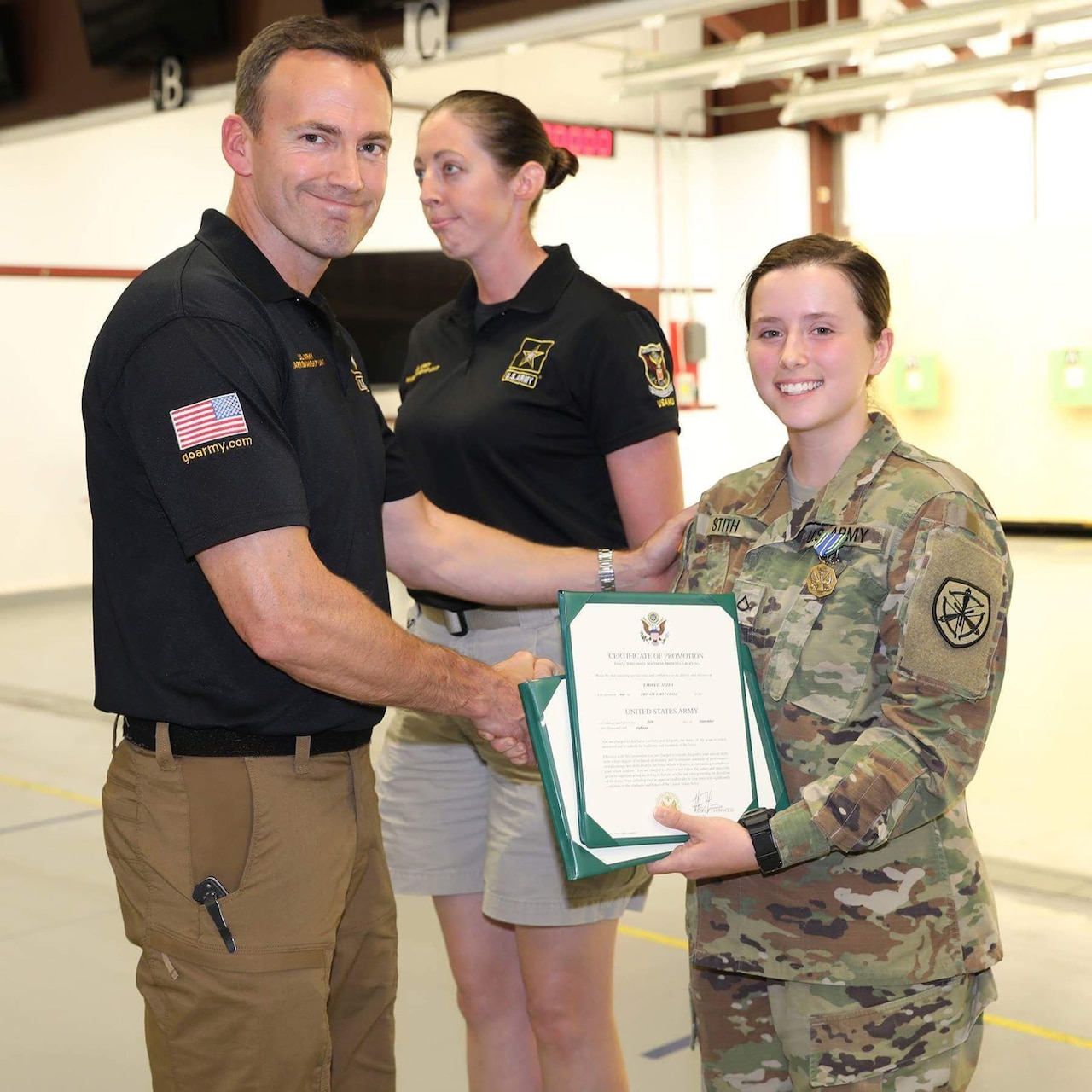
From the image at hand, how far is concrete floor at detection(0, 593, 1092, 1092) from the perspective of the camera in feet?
10.5

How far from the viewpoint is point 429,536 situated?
8.13 feet

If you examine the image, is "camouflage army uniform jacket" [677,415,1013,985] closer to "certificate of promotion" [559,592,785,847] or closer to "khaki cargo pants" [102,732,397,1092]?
"certificate of promotion" [559,592,785,847]

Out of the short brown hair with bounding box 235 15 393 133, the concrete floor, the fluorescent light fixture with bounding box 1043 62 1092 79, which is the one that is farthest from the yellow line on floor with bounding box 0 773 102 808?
the fluorescent light fixture with bounding box 1043 62 1092 79

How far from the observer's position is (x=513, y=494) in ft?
8.54

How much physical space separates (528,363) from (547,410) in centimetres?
10

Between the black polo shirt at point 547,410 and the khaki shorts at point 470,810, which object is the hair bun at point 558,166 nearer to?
the black polo shirt at point 547,410

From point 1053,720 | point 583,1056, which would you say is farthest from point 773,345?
point 1053,720

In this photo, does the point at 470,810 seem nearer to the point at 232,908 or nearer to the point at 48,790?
the point at 232,908

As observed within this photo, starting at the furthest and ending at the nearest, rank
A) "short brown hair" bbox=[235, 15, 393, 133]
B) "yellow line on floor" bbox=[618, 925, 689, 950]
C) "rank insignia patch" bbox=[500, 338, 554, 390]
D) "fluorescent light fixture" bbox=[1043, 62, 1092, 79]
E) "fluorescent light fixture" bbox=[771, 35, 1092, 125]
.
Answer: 1. "fluorescent light fixture" bbox=[1043, 62, 1092, 79]
2. "fluorescent light fixture" bbox=[771, 35, 1092, 125]
3. "yellow line on floor" bbox=[618, 925, 689, 950]
4. "rank insignia patch" bbox=[500, 338, 554, 390]
5. "short brown hair" bbox=[235, 15, 393, 133]

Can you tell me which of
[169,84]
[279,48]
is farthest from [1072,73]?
[279,48]

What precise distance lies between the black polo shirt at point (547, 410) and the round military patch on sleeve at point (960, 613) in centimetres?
88

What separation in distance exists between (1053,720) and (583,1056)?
15.1 ft

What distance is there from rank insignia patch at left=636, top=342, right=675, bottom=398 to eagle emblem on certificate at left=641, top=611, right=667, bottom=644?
0.77m

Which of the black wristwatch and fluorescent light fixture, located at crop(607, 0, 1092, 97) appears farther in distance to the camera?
fluorescent light fixture, located at crop(607, 0, 1092, 97)
